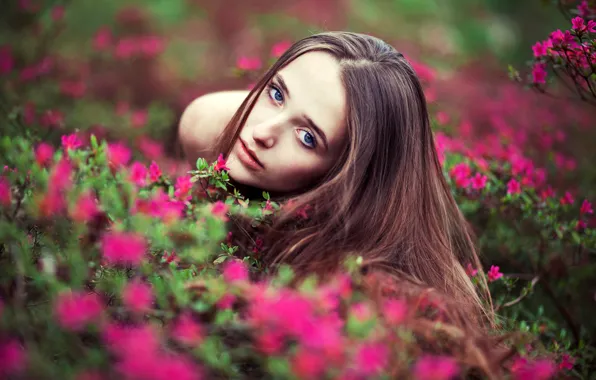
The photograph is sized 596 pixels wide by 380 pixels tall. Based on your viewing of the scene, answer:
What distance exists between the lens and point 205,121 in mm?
2480

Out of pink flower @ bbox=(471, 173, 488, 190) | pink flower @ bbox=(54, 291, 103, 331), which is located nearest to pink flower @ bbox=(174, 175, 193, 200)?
pink flower @ bbox=(54, 291, 103, 331)

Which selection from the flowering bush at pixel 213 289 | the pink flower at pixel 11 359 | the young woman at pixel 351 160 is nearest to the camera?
the pink flower at pixel 11 359

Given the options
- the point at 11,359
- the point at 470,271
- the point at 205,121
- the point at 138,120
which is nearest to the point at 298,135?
the point at 205,121

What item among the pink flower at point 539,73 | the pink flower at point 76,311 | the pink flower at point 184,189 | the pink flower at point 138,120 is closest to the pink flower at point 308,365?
the pink flower at point 76,311

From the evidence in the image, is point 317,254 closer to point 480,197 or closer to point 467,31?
point 480,197

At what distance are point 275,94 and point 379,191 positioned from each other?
1.78 feet

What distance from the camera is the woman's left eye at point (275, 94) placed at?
2051mm

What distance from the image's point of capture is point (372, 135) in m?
1.92

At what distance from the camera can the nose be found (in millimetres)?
1896

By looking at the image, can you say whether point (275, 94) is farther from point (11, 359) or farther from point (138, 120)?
point (138, 120)

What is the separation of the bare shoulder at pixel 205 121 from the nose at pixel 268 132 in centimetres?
47

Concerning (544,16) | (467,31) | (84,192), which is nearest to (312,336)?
(84,192)

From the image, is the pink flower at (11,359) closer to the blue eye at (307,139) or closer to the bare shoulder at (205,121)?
the blue eye at (307,139)

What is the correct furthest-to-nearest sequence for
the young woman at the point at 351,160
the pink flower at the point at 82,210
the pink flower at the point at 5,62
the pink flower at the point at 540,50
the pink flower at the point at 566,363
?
1. the pink flower at the point at 5,62
2. the pink flower at the point at 540,50
3. the young woman at the point at 351,160
4. the pink flower at the point at 566,363
5. the pink flower at the point at 82,210
